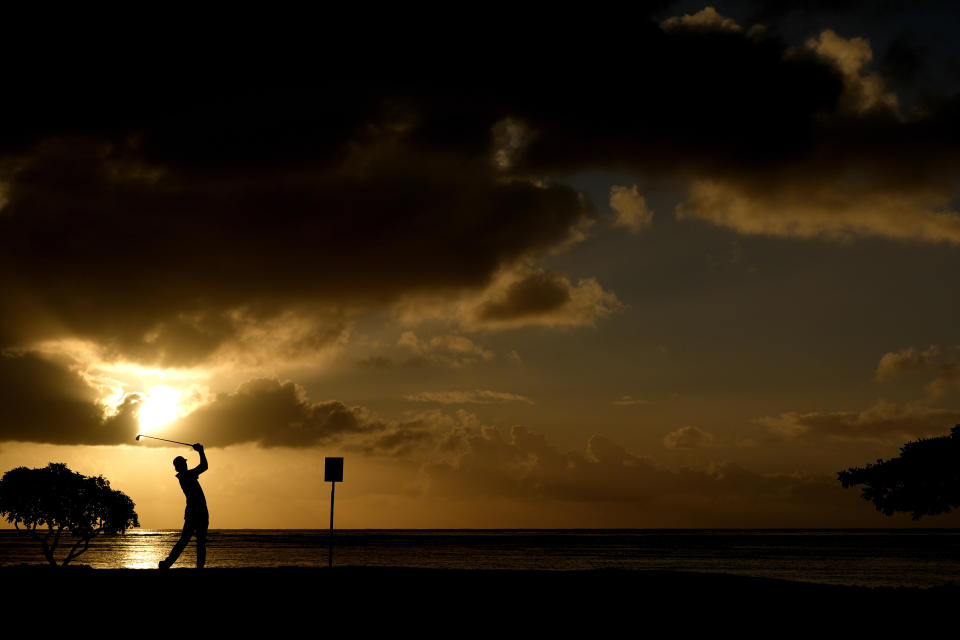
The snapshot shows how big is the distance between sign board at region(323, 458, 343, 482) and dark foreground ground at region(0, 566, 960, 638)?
4635 millimetres

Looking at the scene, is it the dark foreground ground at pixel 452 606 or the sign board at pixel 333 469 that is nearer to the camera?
the dark foreground ground at pixel 452 606

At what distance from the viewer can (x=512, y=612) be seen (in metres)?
13.9

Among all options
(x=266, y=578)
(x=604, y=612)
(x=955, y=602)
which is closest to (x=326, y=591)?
(x=266, y=578)

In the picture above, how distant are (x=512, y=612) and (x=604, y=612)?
1.52 meters

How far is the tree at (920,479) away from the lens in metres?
20.6

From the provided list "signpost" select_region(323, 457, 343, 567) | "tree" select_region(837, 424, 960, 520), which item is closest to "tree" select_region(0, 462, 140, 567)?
"signpost" select_region(323, 457, 343, 567)

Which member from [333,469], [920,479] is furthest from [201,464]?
[920,479]

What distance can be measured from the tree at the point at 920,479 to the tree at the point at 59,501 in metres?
38.1

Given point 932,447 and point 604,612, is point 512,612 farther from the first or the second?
point 932,447

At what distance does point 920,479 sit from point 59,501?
40994mm

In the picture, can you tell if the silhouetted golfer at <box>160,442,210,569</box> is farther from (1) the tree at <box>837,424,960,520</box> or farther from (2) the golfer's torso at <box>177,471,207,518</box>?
(1) the tree at <box>837,424,960,520</box>


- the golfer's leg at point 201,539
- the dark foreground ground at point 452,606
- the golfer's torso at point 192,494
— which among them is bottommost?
the dark foreground ground at point 452,606

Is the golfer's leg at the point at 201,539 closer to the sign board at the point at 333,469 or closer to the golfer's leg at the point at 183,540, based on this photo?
the golfer's leg at the point at 183,540

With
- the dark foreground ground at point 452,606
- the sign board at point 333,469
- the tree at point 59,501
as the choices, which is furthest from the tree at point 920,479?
the tree at point 59,501
